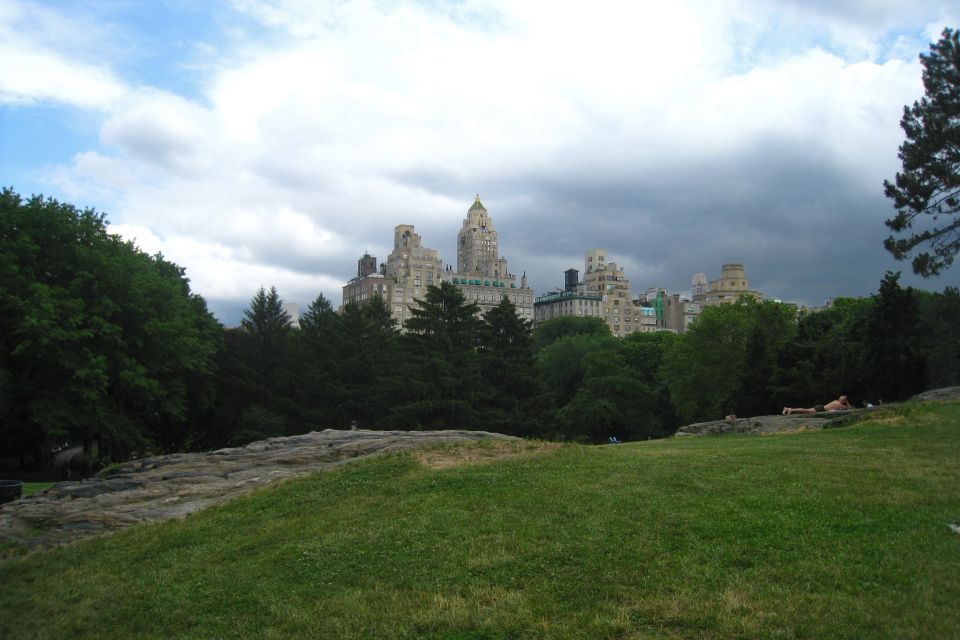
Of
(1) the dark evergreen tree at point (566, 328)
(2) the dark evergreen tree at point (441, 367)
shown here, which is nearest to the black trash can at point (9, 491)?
(2) the dark evergreen tree at point (441, 367)

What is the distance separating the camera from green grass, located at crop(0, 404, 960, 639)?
752 cm

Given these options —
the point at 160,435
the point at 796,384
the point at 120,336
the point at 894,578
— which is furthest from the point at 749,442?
the point at 160,435

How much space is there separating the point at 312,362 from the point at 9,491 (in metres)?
30.7

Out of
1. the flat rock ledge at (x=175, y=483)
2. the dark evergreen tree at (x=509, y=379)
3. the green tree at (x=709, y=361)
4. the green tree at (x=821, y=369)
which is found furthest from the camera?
the green tree at (x=709, y=361)

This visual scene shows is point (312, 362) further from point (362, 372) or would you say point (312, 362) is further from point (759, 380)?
point (759, 380)

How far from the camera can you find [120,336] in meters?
34.9

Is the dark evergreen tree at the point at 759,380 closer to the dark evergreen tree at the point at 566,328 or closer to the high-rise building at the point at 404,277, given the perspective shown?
the dark evergreen tree at the point at 566,328

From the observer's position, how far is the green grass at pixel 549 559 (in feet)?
24.7

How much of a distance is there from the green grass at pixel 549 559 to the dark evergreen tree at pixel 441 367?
89.0ft

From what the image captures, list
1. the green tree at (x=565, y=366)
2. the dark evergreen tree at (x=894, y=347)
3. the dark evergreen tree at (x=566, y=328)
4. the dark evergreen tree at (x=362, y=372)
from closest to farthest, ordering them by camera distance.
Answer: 1. the dark evergreen tree at (x=894, y=347)
2. the dark evergreen tree at (x=362, y=372)
3. the green tree at (x=565, y=366)
4. the dark evergreen tree at (x=566, y=328)

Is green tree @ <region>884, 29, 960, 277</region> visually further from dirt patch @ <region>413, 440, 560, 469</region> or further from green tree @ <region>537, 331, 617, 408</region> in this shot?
green tree @ <region>537, 331, 617, 408</region>

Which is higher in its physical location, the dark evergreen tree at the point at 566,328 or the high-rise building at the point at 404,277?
the high-rise building at the point at 404,277

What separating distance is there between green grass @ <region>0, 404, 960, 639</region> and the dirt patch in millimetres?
933

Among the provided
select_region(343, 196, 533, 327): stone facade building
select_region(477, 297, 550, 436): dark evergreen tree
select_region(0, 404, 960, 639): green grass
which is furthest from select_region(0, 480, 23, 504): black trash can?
select_region(343, 196, 533, 327): stone facade building
